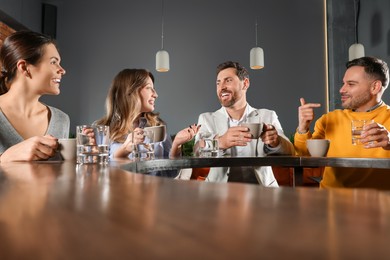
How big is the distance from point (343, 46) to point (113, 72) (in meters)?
4.08

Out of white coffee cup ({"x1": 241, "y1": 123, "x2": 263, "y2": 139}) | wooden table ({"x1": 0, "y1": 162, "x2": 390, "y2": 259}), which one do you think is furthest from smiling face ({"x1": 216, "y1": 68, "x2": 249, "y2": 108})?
wooden table ({"x1": 0, "y1": 162, "x2": 390, "y2": 259})

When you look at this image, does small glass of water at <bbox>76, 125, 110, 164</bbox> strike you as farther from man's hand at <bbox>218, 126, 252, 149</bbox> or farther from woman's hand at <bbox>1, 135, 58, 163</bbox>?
man's hand at <bbox>218, 126, 252, 149</bbox>

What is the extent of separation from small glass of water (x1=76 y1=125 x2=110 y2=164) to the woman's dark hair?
78 centimetres

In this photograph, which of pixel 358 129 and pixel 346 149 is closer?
pixel 358 129

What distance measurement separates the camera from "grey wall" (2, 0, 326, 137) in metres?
6.68

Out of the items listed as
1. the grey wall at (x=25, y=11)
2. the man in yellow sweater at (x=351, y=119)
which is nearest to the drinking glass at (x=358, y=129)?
the man in yellow sweater at (x=351, y=119)

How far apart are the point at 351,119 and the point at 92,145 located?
1727 millimetres

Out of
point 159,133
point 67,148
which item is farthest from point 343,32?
point 67,148

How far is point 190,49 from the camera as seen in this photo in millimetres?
6859

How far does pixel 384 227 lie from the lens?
22 cm

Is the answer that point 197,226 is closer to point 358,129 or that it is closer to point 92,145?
point 92,145

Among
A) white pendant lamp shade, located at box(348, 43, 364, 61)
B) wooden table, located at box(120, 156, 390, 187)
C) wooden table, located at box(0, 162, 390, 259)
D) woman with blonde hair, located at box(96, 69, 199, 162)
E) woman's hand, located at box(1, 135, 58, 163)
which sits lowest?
wooden table, located at box(120, 156, 390, 187)

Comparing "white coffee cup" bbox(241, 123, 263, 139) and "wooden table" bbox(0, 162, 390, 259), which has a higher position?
"white coffee cup" bbox(241, 123, 263, 139)

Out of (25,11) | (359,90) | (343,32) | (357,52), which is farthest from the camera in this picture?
(343,32)
